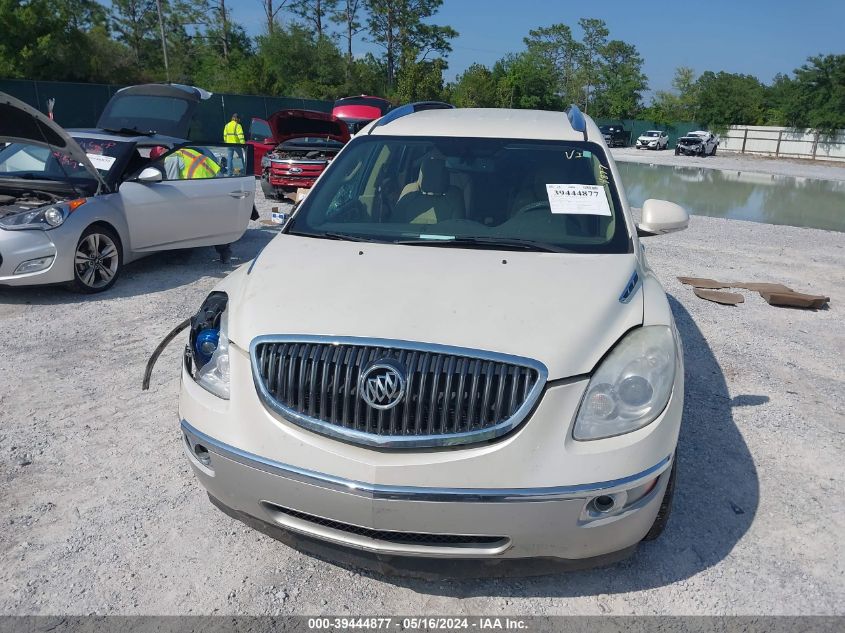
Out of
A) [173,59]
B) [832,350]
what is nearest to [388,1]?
[173,59]

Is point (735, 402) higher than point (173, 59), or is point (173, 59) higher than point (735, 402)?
point (173, 59)

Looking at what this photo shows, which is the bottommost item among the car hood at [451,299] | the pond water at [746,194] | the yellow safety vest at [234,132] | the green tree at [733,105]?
the pond water at [746,194]

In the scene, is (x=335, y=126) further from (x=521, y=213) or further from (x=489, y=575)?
(x=489, y=575)

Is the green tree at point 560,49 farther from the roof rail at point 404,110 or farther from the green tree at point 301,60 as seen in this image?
the roof rail at point 404,110

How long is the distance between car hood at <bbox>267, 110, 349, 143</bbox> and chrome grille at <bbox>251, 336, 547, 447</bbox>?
1360cm

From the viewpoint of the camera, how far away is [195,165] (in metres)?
7.91

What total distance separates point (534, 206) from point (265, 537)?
2164mm

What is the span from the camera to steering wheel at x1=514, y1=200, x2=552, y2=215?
12.0 feet

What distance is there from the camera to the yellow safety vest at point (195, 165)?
7836mm

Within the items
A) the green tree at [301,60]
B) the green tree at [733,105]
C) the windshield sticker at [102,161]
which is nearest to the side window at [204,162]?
the windshield sticker at [102,161]

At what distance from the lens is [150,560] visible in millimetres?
2865

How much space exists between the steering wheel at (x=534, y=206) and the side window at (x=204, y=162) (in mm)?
5326

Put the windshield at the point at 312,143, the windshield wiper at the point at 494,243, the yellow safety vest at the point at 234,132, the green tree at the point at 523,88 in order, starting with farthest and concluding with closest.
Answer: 1. the green tree at the point at 523,88
2. the yellow safety vest at the point at 234,132
3. the windshield at the point at 312,143
4. the windshield wiper at the point at 494,243

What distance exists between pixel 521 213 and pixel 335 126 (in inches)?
521
